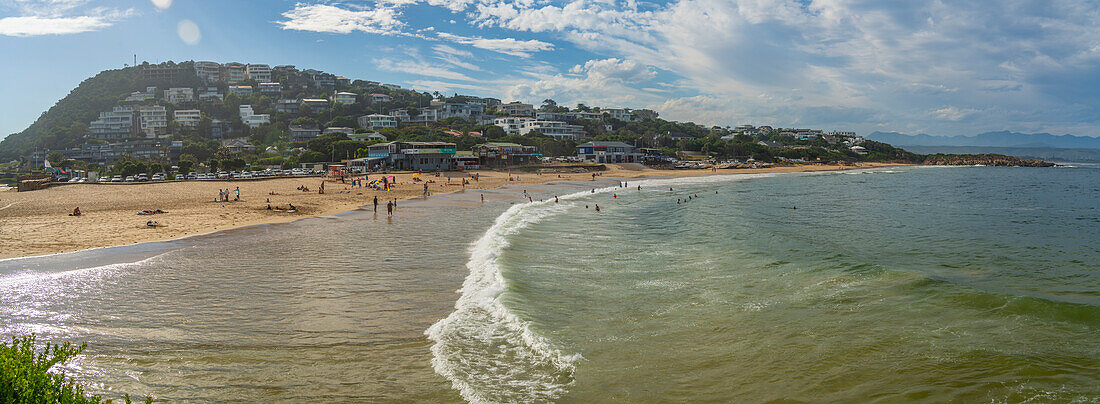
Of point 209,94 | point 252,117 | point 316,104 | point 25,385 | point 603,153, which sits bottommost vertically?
point 25,385

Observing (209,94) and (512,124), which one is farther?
(209,94)

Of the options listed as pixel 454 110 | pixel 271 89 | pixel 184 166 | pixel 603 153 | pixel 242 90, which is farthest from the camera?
pixel 271 89

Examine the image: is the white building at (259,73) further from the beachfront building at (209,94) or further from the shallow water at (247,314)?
the shallow water at (247,314)

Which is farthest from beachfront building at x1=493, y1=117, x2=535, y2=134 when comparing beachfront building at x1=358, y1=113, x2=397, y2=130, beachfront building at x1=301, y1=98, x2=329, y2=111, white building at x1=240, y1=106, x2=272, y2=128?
white building at x1=240, y1=106, x2=272, y2=128

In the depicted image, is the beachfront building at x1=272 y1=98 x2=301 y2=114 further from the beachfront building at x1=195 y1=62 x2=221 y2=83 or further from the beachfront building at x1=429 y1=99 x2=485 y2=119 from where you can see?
the beachfront building at x1=195 y1=62 x2=221 y2=83

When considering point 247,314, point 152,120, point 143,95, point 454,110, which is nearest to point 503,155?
point 454,110

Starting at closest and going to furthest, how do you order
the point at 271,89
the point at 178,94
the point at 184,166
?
the point at 184,166
the point at 178,94
the point at 271,89

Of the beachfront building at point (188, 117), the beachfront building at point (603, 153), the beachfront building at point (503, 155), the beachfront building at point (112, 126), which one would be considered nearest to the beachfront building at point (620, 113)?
the beachfront building at point (603, 153)

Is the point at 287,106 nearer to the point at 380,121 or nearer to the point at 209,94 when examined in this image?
the point at 209,94
